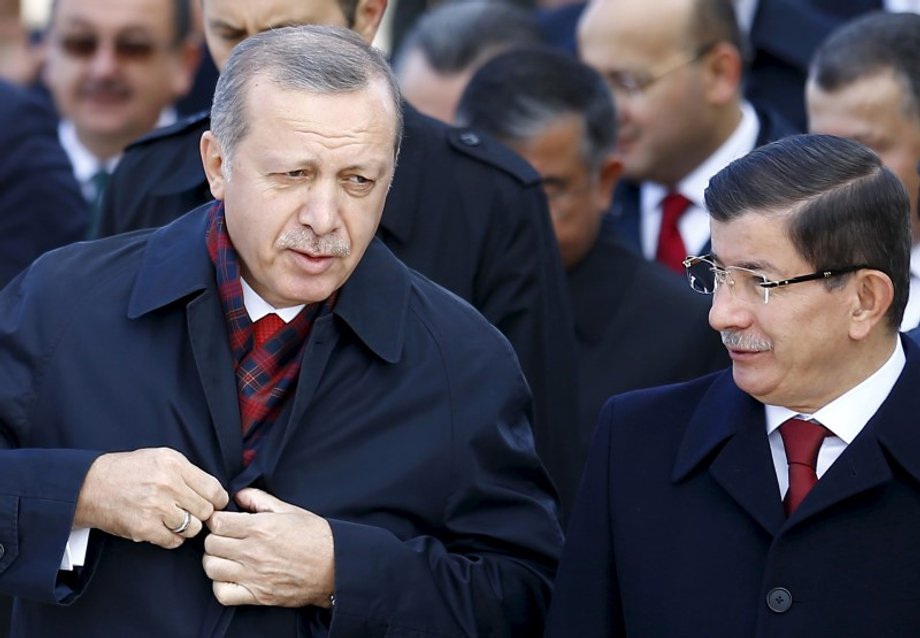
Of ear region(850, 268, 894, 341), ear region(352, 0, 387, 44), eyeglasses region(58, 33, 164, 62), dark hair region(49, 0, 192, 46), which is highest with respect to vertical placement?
ear region(850, 268, 894, 341)

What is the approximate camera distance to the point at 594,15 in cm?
629

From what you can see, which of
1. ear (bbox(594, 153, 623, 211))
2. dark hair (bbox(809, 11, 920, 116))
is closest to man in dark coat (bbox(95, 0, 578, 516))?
ear (bbox(594, 153, 623, 211))

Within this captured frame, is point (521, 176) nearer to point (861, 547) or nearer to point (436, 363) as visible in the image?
point (436, 363)

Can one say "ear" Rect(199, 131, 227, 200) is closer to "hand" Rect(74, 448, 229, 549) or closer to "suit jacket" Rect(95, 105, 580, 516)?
"hand" Rect(74, 448, 229, 549)

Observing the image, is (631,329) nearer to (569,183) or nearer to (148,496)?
(569,183)

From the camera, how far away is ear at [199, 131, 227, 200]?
11.8 feet

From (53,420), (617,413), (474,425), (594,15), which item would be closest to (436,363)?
(474,425)

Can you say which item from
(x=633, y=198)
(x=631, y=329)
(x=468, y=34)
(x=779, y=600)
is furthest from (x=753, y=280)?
(x=468, y=34)

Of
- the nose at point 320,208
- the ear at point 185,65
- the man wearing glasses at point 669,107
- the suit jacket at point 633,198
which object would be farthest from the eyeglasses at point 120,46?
the nose at point 320,208

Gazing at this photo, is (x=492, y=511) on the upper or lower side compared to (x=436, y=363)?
lower

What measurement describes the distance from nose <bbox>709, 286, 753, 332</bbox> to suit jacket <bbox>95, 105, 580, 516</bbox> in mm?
932

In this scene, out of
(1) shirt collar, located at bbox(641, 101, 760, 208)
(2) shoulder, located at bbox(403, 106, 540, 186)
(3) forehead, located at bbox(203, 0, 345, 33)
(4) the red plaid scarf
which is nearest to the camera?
(4) the red plaid scarf

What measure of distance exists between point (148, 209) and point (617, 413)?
1.38 meters

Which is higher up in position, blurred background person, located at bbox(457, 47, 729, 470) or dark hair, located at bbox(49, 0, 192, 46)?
blurred background person, located at bbox(457, 47, 729, 470)
